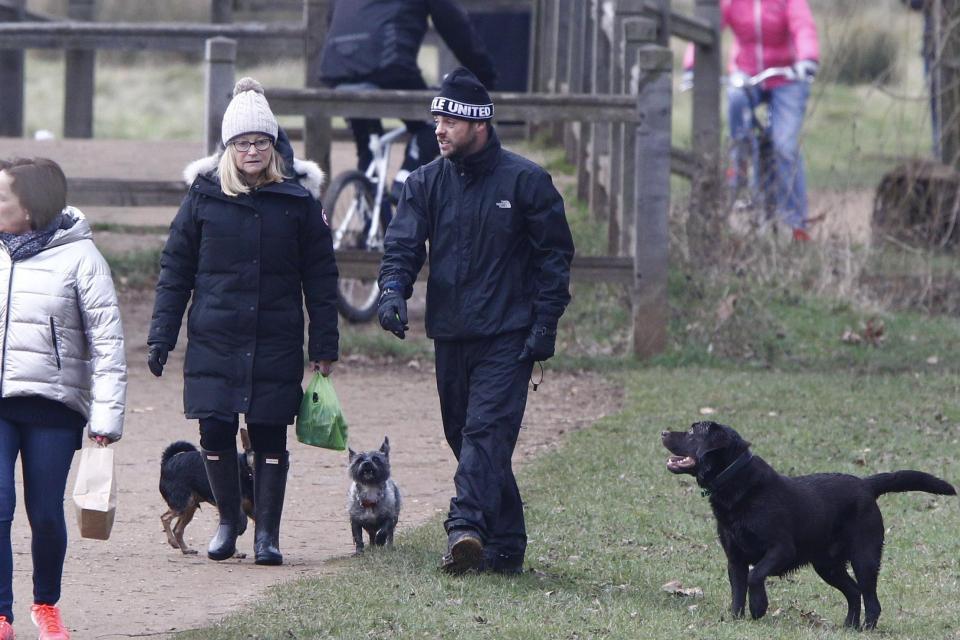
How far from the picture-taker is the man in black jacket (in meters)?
6.44

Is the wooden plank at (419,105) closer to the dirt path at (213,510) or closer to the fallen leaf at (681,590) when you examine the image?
the dirt path at (213,510)

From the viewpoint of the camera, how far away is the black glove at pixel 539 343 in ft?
21.0

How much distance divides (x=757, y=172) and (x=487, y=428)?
7.26 metres

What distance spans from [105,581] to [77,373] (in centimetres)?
130

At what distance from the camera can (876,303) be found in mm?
12492

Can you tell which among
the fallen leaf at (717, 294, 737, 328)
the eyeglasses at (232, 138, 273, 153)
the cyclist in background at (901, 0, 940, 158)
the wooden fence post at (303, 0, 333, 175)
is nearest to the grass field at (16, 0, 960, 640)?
the fallen leaf at (717, 294, 737, 328)

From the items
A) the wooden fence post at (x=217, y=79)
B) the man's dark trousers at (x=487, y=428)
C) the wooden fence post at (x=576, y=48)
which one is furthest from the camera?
the wooden fence post at (x=576, y=48)

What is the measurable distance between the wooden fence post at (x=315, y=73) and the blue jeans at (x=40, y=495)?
19.5ft

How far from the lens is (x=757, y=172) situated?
13141 millimetres

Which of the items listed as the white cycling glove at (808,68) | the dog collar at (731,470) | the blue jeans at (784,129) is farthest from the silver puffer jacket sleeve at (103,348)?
the white cycling glove at (808,68)

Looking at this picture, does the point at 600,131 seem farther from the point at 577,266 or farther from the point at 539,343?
the point at 539,343

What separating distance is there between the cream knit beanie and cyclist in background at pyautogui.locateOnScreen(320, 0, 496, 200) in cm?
421

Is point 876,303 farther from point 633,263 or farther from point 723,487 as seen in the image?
point 723,487

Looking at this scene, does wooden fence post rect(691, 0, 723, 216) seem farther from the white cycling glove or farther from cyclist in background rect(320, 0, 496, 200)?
cyclist in background rect(320, 0, 496, 200)
